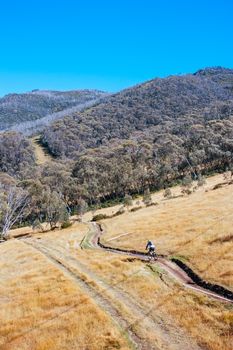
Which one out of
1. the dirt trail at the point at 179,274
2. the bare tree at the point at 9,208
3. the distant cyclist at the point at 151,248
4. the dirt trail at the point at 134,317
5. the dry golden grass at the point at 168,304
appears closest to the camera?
the dirt trail at the point at 134,317

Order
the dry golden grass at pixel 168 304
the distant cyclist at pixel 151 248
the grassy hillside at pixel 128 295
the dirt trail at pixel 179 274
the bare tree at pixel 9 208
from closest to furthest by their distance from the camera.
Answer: the dry golden grass at pixel 168 304
the grassy hillside at pixel 128 295
the dirt trail at pixel 179 274
the distant cyclist at pixel 151 248
the bare tree at pixel 9 208

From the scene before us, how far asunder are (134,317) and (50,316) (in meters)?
7.48

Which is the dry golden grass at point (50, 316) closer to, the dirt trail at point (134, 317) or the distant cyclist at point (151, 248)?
the dirt trail at point (134, 317)

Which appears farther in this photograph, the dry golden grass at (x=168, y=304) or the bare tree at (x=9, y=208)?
the bare tree at (x=9, y=208)

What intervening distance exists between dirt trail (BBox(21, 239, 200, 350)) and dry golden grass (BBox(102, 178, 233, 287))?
7491 millimetres

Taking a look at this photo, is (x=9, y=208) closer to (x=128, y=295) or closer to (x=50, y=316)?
(x=50, y=316)

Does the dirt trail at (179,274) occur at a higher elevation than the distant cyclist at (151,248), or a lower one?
lower

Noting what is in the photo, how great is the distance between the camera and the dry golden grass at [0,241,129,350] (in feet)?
84.2

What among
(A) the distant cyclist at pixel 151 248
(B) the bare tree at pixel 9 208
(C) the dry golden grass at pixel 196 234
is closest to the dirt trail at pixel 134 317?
(A) the distant cyclist at pixel 151 248

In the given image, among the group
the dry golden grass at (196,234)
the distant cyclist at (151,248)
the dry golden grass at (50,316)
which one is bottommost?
the dry golden grass at (196,234)

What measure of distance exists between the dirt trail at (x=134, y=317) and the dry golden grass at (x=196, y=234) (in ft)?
24.6

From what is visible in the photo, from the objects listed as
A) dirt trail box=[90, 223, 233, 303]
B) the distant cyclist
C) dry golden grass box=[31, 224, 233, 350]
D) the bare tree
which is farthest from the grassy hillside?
the bare tree

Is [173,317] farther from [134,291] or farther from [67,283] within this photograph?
[67,283]

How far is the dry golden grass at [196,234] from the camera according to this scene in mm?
36406
